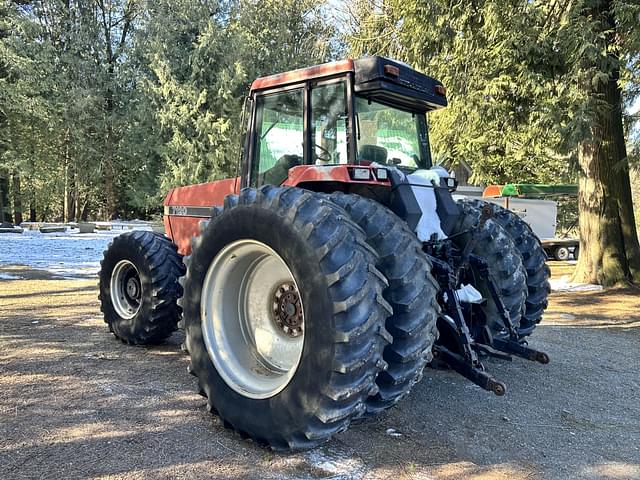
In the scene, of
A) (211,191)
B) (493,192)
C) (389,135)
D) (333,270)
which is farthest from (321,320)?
(493,192)

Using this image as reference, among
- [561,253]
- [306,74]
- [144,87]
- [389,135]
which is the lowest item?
[561,253]

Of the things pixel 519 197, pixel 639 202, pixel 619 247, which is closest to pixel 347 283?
pixel 619 247

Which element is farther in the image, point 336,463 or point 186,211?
point 186,211

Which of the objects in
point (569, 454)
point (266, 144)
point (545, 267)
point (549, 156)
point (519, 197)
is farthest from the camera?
point (549, 156)

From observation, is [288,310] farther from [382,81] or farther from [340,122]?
[382,81]

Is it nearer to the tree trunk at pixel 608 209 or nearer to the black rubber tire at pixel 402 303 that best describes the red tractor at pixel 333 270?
the black rubber tire at pixel 402 303

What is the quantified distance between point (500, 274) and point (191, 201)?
319cm

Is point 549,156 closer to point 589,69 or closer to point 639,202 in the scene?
point 589,69

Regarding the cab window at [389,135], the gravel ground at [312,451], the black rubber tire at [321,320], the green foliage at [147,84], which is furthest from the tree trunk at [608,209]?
the green foliage at [147,84]

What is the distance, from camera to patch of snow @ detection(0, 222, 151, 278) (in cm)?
1191

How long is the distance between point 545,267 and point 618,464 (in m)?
2.25

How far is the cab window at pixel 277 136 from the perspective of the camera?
430 centimetres

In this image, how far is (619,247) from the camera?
A: 10172mm

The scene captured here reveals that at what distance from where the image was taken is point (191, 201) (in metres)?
5.57
